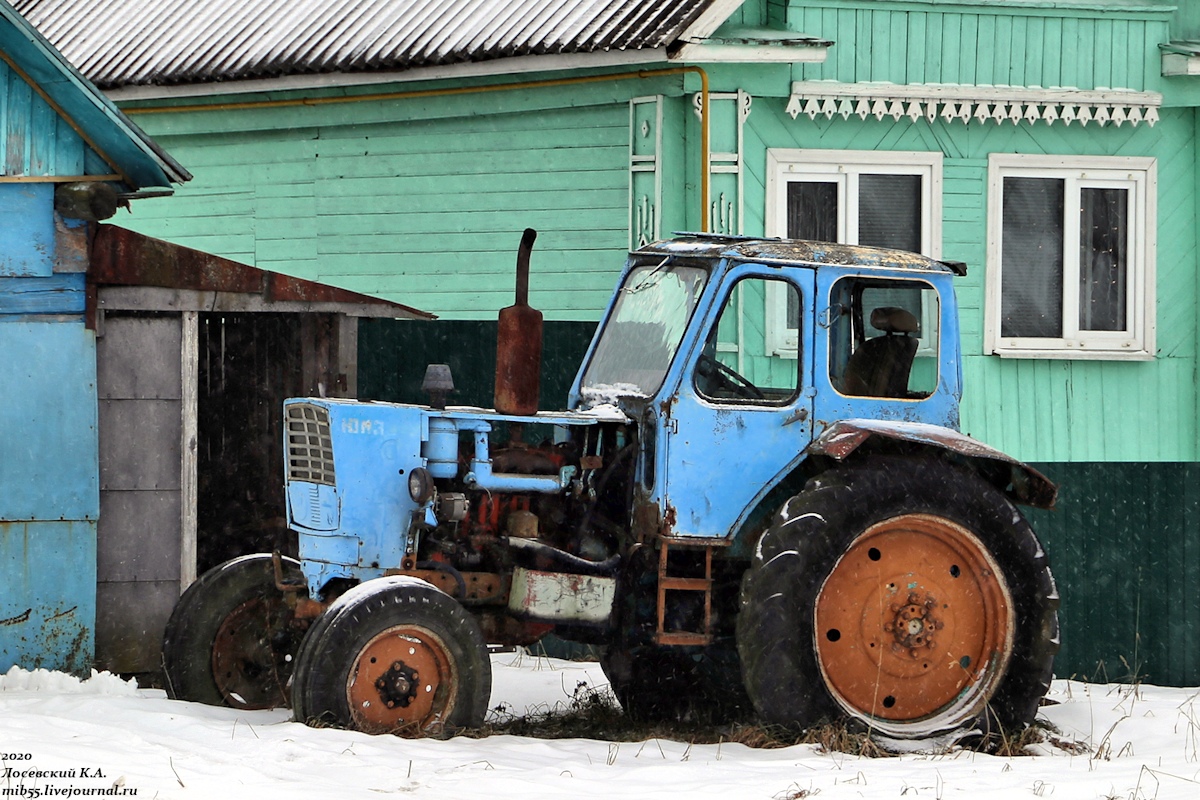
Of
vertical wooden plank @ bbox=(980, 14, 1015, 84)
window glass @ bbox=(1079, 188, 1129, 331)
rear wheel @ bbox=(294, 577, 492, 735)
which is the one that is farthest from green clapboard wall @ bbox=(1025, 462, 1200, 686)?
rear wheel @ bbox=(294, 577, 492, 735)

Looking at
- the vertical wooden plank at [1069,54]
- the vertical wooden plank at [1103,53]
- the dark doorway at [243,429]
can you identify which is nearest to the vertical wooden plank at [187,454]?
the dark doorway at [243,429]

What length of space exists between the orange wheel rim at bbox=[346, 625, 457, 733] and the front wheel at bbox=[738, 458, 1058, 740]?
4.97 feet

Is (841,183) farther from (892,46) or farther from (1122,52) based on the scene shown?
(1122,52)

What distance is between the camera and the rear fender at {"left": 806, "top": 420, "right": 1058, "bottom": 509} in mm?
7531

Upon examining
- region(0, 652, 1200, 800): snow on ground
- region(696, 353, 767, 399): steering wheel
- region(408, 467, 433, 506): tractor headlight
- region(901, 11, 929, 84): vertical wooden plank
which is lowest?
region(0, 652, 1200, 800): snow on ground

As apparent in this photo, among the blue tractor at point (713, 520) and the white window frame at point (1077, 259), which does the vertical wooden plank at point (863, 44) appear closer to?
the white window frame at point (1077, 259)

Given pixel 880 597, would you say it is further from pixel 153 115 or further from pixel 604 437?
pixel 153 115

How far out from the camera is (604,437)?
319 inches

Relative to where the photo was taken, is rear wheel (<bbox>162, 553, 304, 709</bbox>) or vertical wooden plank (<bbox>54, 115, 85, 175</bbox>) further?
vertical wooden plank (<bbox>54, 115, 85, 175</bbox>)

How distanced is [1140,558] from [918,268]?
3.51 metres

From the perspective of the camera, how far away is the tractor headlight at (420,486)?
765cm

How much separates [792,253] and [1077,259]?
6018mm

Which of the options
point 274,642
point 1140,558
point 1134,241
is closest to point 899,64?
point 1134,241

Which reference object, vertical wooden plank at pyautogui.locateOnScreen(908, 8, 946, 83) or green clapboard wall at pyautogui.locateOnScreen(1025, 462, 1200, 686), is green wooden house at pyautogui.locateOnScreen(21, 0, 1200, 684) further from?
green clapboard wall at pyautogui.locateOnScreen(1025, 462, 1200, 686)
